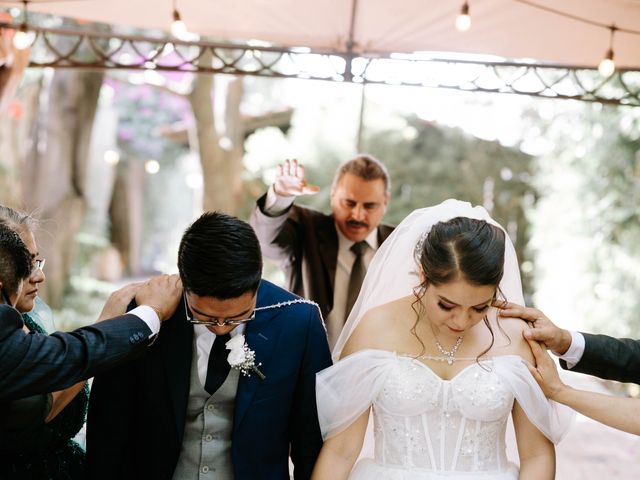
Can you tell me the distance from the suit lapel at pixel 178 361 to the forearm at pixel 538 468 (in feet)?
3.85

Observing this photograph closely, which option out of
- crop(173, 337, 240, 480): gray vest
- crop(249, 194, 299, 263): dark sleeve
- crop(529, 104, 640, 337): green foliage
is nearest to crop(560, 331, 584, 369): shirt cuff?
crop(173, 337, 240, 480): gray vest

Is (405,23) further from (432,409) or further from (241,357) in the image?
(241,357)

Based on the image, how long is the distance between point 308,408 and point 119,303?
71 cm

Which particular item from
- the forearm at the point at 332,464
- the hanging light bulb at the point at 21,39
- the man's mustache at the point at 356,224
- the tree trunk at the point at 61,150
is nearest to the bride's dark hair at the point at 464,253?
the forearm at the point at 332,464

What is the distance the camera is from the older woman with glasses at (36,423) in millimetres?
2260

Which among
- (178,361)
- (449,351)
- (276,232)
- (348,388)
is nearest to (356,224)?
(276,232)

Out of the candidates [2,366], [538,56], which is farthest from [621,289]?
[2,366]

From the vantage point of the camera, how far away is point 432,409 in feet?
9.02

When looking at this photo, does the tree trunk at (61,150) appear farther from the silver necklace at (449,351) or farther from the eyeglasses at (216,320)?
the silver necklace at (449,351)

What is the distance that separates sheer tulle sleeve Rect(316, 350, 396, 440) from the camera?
2691mm

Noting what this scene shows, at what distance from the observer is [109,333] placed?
88.0 inches

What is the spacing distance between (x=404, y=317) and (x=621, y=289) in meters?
6.79

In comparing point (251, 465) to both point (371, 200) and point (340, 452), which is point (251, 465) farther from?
point (371, 200)

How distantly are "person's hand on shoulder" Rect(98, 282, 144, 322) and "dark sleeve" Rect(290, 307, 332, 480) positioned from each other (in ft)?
1.95
